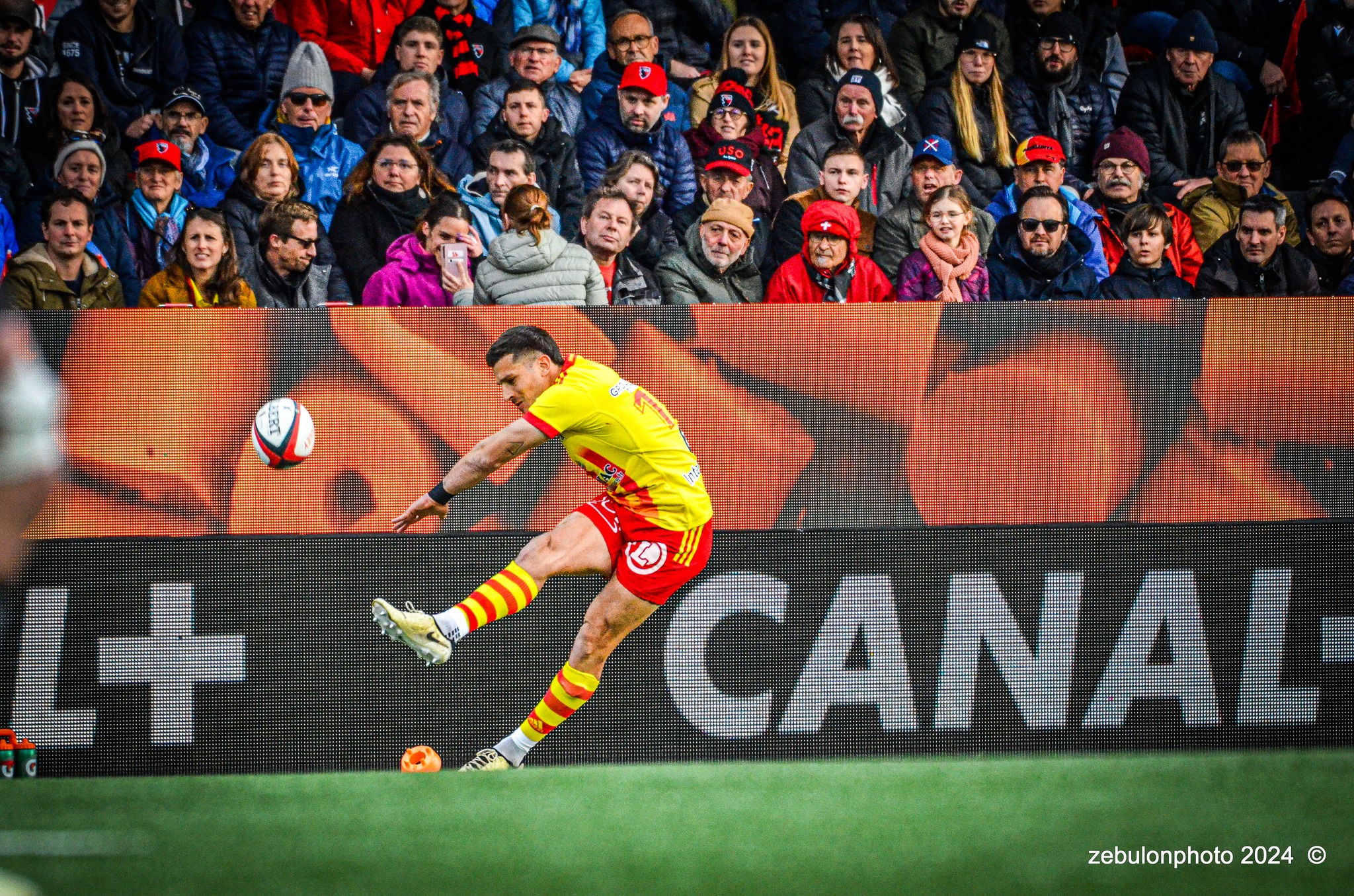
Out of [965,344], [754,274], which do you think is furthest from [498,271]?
[965,344]

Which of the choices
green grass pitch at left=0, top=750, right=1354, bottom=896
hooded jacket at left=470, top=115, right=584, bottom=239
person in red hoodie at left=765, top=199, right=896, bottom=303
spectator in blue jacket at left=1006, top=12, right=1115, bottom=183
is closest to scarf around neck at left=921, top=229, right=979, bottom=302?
person in red hoodie at left=765, top=199, right=896, bottom=303

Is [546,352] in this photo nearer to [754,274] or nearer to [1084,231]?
[754,274]

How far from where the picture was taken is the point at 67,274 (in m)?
7.52

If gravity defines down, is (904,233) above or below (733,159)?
below

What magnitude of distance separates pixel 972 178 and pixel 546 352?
3.14m

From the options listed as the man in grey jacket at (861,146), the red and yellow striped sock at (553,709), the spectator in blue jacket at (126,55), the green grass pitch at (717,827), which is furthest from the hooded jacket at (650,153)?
the green grass pitch at (717,827)

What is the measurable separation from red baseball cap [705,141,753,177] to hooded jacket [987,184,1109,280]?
4.80 feet

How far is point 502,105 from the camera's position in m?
8.41

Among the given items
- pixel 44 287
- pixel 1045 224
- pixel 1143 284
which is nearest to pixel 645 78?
pixel 1045 224

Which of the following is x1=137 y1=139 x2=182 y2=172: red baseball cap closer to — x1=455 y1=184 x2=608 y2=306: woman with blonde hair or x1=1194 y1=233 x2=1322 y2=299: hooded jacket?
x1=455 y1=184 x2=608 y2=306: woman with blonde hair

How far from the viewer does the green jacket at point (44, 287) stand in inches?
291

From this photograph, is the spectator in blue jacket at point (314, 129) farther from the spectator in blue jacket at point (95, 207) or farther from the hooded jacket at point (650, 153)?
the hooded jacket at point (650, 153)

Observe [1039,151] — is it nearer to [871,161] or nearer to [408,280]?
[871,161]

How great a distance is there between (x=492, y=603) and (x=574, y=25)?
13.2 feet
